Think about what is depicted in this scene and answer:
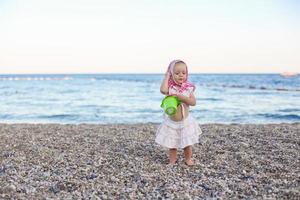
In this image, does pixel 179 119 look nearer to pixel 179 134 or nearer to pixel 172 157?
pixel 179 134

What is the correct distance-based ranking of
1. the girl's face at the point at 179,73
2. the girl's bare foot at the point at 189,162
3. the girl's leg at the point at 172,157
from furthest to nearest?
1. the girl's leg at the point at 172,157
2. the girl's bare foot at the point at 189,162
3. the girl's face at the point at 179,73

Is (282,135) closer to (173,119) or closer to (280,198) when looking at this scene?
(173,119)

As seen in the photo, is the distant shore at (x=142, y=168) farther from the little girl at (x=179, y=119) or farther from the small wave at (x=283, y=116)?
the small wave at (x=283, y=116)

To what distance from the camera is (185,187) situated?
5371 mm

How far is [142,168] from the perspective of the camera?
6367 millimetres

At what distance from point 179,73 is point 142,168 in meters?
1.56

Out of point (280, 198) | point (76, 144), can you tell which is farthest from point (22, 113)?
point (280, 198)

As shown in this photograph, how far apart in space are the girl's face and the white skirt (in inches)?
25.5

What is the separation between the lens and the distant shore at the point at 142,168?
5227mm

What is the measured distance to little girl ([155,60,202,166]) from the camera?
6.56 metres

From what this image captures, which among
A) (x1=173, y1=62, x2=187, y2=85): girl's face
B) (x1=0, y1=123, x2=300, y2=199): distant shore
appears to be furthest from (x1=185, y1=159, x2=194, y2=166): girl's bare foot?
(x1=173, y1=62, x2=187, y2=85): girl's face

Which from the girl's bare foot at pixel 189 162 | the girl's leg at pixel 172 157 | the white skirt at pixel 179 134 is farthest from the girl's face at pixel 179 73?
the girl's bare foot at pixel 189 162

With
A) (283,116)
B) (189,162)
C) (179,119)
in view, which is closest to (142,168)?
(189,162)

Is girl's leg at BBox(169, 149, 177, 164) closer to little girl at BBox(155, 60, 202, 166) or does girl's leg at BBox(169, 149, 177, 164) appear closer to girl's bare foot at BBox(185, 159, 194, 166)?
little girl at BBox(155, 60, 202, 166)
